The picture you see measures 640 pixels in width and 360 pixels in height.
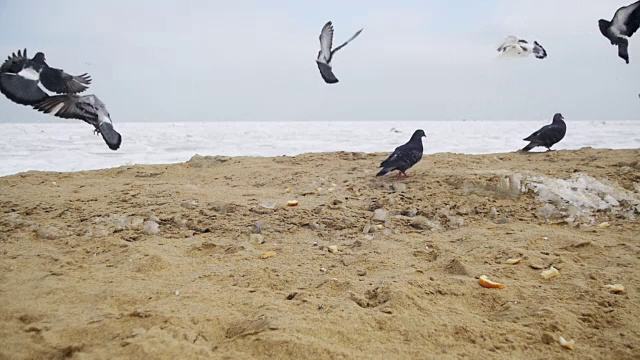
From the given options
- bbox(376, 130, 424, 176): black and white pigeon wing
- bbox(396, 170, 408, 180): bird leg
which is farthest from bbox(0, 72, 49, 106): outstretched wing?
bbox(396, 170, 408, 180): bird leg

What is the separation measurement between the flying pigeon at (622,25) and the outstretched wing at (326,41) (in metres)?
3.43

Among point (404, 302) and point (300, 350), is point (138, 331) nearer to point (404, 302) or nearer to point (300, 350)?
point (300, 350)

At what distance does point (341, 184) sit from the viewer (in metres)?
4.75

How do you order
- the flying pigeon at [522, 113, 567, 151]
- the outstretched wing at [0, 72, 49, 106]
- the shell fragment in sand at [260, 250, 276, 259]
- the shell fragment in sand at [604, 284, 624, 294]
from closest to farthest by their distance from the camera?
the shell fragment in sand at [604, 284, 624, 294] < the shell fragment in sand at [260, 250, 276, 259] < the outstretched wing at [0, 72, 49, 106] < the flying pigeon at [522, 113, 567, 151]

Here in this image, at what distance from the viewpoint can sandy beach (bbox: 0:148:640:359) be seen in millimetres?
1771

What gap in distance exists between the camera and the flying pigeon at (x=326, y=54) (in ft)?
18.3

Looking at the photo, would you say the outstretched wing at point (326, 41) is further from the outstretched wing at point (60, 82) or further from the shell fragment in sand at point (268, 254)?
the shell fragment in sand at point (268, 254)

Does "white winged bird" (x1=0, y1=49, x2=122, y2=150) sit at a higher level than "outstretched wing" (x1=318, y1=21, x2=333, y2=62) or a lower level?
lower

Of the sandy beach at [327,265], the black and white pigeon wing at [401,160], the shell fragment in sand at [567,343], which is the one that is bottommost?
the shell fragment in sand at [567,343]

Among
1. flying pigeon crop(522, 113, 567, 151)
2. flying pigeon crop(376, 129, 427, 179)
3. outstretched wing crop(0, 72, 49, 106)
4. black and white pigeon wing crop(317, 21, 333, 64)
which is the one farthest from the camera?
flying pigeon crop(522, 113, 567, 151)

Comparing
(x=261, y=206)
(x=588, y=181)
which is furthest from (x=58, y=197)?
(x=588, y=181)

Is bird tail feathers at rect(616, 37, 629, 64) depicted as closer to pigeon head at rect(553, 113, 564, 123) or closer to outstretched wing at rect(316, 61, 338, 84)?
pigeon head at rect(553, 113, 564, 123)

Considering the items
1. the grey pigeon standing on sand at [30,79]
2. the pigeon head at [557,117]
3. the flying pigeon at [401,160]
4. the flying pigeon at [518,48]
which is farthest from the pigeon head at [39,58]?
the pigeon head at [557,117]

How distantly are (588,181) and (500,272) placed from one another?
2465mm
